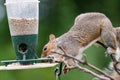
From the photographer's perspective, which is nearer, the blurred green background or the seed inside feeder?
the seed inside feeder

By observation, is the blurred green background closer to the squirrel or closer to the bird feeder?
the squirrel

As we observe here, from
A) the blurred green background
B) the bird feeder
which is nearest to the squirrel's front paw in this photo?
the bird feeder

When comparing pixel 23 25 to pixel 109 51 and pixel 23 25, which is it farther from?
pixel 109 51

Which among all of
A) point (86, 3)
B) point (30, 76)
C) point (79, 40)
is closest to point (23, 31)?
point (79, 40)

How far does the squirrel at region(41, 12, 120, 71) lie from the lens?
497cm

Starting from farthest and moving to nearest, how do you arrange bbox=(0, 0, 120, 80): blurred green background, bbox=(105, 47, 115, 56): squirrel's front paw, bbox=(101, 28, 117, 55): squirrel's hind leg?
bbox=(0, 0, 120, 80): blurred green background → bbox=(101, 28, 117, 55): squirrel's hind leg → bbox=(105, 47, 115, 56): squirrel's front paw

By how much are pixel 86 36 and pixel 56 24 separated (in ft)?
8.64

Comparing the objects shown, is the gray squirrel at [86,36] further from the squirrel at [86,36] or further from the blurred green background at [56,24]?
the blurred green background at [56,24]

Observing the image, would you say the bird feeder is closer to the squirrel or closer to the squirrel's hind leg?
the squirrel

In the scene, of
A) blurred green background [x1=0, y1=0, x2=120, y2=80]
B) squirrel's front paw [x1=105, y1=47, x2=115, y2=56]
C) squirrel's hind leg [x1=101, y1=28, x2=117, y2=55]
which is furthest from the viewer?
blurred green background [x1=0, y1=0, x2=120, y2=80]

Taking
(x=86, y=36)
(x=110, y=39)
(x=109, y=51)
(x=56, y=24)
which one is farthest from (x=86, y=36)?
(x=56, y=24)

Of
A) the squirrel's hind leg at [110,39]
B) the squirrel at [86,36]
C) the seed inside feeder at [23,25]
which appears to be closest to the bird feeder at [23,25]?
the seed inside feeder at [23,25]

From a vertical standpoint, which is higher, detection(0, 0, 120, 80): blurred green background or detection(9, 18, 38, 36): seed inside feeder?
detection(9, 18, 38, 36): seed inside feeder

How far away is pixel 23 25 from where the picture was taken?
495 cm
